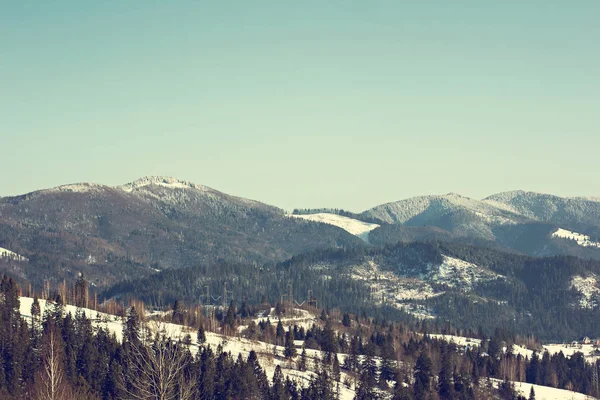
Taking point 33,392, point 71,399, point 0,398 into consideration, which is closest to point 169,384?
point 71,399

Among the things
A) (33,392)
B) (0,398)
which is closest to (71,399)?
(33,392)

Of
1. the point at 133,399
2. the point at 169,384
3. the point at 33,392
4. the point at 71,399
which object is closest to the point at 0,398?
the point at 33,392

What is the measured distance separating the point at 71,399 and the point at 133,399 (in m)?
53.4

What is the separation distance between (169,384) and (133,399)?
10119 centimetres

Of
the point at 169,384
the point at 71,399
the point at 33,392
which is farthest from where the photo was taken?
the point at 33,392

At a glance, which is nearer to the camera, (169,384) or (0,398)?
(169,384)

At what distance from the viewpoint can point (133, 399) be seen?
200 m

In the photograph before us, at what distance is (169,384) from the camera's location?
104 m

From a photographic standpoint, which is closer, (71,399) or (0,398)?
(71,399)

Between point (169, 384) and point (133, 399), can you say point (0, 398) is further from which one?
point (169, 384)

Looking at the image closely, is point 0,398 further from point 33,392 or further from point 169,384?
point 169,384

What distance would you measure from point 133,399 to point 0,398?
29.7 meters

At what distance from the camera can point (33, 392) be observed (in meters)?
189

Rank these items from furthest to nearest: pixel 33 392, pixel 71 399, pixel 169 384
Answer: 1. pixel 33 392
2. pixel 71 399
3. pixel 169 384
